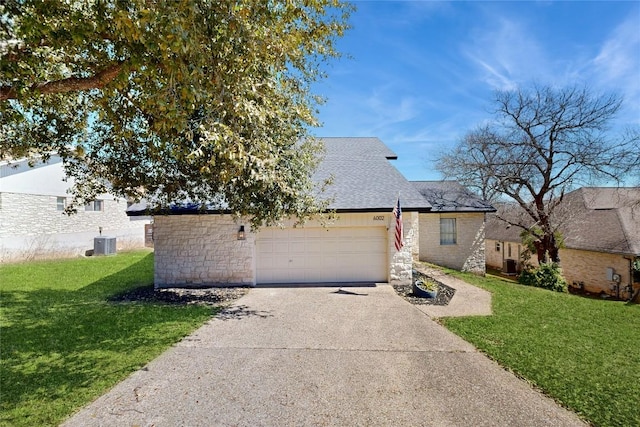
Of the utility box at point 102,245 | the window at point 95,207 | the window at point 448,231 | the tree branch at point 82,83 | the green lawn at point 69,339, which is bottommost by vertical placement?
the green lawn at point 69,339

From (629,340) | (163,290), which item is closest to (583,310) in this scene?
(629,340)

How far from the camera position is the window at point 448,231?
16984 millimetres

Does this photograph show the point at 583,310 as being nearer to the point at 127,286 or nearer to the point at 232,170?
the point at 232,170

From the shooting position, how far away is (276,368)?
5.28m

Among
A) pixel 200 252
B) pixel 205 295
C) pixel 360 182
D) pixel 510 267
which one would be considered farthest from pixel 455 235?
pixel 205 295

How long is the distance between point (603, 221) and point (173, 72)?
23344mm

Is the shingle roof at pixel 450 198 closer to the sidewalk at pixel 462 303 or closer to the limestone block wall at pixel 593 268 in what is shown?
the sidewalk at pixel 462 303

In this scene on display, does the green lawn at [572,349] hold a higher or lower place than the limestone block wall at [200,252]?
lower

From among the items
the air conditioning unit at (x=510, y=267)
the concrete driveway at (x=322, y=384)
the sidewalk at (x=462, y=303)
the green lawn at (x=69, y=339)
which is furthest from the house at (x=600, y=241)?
the green lawn at (x=69, y=339)

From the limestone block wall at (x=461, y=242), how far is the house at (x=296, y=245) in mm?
4624

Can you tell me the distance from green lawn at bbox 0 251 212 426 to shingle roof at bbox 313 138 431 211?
21.0ft

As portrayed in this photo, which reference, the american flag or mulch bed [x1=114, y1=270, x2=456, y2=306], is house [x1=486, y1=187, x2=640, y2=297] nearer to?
mulch bed [x1=114, y1=270, x2=456, y2=306]

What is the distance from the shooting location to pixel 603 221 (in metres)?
19.0

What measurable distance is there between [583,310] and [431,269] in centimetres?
638
